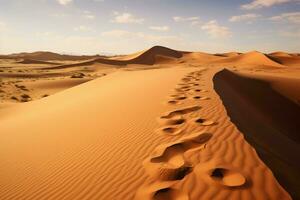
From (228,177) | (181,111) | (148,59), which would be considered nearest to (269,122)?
(181,111)

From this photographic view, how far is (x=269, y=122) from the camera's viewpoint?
399 inches

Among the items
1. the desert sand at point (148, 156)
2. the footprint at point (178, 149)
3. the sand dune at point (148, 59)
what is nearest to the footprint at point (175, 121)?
the desert sand at point (148, 156)

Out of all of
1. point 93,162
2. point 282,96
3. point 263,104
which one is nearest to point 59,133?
point 93,162

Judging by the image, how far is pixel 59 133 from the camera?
677 cm

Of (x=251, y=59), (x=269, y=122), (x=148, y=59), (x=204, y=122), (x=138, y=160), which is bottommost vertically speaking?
(x=148, y=59)

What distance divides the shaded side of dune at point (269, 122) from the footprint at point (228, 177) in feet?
1.52

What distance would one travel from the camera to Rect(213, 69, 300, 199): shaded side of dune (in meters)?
3.93

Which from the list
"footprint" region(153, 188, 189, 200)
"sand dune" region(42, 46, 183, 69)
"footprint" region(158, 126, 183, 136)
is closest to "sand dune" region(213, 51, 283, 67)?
"sand dune" region(42, 46, 183, 69)

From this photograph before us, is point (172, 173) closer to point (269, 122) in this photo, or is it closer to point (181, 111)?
point (181, 111)

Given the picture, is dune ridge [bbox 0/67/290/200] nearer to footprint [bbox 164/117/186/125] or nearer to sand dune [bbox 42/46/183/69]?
footprint [bbox 164/117/186/125]

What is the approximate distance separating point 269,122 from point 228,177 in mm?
7311

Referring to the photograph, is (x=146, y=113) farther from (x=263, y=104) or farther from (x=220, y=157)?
(x=263, y=104)

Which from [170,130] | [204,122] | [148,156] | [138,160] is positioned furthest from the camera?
[204,122]

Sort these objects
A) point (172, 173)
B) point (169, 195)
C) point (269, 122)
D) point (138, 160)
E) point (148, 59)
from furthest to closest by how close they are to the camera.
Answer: point (148, 59) → point (269, 122) → point (138, 160) → point (172, 173) → point (169, 195)
